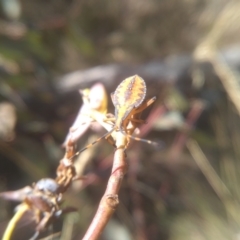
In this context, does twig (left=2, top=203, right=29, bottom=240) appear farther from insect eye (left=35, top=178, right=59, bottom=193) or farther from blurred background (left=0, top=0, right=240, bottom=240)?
blurred background (left=0, top=0, right=240, bottom=240)

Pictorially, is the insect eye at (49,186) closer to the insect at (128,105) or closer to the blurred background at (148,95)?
the insect at (128,105)

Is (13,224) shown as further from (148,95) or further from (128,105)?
(148,95)

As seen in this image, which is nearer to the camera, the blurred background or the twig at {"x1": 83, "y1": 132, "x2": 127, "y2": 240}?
the twig at {"x1": 83, "y1": 132, "x2": 127, "y2": 240}

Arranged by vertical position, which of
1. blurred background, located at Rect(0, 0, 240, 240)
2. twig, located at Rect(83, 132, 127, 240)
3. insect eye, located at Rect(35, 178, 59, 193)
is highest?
blurred background, located at Rect(0, 0, 240, 240)

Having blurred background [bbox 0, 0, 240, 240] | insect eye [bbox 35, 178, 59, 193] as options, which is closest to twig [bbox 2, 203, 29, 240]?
insect eye [bbox 35, 178, 59, 193]

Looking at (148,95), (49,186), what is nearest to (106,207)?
(49,186)

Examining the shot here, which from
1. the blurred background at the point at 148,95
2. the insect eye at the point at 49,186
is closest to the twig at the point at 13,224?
the insect eye at the point at 49,186
